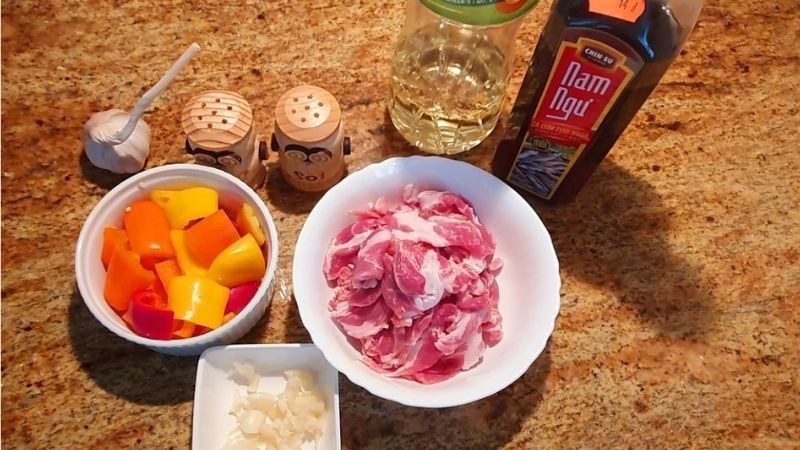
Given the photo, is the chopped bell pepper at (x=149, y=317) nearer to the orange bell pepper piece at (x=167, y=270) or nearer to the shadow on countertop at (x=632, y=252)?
the orange bell pepper piece at (x=167, y=270)

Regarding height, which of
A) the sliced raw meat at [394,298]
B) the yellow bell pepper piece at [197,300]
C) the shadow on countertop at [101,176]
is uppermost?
the sliced raw meat at [394,298]

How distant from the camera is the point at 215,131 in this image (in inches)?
33.7

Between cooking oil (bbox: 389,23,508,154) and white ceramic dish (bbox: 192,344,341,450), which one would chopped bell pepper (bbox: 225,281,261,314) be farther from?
cooking oil (bbox: 389,23,508,154)

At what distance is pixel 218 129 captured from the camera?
858mm

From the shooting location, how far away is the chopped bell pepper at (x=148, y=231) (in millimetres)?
847

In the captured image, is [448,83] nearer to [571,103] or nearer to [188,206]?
[571,103]

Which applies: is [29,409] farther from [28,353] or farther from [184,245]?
[184,245]

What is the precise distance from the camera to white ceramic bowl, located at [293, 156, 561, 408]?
0.77m

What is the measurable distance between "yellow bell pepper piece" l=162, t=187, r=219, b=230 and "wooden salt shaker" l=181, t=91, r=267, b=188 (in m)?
0.05

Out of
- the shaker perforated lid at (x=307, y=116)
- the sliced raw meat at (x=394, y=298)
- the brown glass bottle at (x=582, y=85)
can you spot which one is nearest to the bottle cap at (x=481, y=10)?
the brown glass bottle at (x=582, y=85)

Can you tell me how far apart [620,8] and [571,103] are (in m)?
0.14

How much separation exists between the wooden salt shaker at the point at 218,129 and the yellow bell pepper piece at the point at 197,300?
163 mm

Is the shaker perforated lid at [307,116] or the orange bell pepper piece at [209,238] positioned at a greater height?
the shaker perforated lid at [307,116]

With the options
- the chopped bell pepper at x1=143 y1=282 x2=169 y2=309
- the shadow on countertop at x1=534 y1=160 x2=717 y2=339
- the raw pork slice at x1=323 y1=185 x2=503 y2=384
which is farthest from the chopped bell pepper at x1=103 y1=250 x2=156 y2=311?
the shadow on countertop at x1=534 y1=160 x2=717 y2=339
